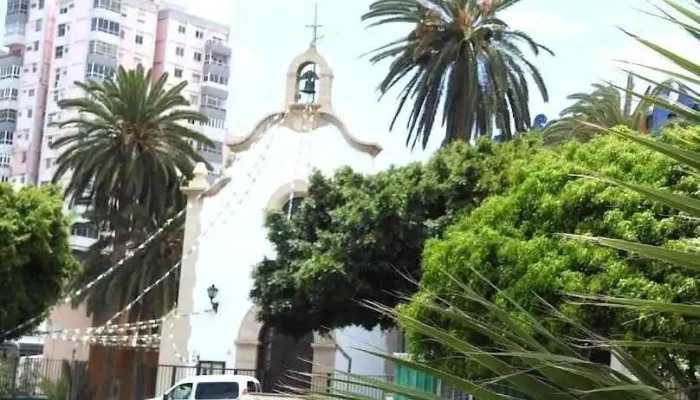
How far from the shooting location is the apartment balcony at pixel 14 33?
76938 millimetres

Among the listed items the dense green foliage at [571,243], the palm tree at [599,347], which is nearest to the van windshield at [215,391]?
the dense green foliage at [571,243]

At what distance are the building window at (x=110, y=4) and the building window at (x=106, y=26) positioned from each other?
2.99 ft

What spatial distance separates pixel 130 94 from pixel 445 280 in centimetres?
2412

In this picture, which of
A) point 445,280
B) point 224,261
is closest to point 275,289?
point 224,261

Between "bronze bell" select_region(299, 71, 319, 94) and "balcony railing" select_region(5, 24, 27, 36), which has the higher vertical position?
"balcony railing" select_region(5, 24, 27, 36)

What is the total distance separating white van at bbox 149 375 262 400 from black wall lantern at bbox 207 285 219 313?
462cm

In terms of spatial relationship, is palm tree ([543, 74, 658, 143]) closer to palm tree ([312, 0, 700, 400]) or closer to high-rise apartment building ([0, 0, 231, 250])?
palm tree ([312, 0, 700, 400])

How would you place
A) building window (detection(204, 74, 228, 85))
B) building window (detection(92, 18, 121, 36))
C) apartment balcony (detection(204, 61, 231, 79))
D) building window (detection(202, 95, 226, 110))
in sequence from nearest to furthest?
1. building window (detection(92, 18, 121, 36))
2. building window (detection(202, 95, 226, 110))
3. building window (detection(204, 74, 228, 85))
4. apartment balcony (detection(204, 61, 231, 79))

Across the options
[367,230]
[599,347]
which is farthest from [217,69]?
[599,347]

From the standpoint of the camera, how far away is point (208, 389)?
23375 mm

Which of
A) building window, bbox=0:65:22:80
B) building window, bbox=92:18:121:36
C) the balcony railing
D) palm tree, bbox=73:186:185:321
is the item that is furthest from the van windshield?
the balcony railing

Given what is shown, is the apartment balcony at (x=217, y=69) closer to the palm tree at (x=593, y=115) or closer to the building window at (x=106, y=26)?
the building window at (x=106, y=26)

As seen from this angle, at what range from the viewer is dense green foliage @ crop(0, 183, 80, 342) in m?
24.2

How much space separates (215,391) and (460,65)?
10.4 meters
